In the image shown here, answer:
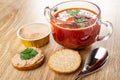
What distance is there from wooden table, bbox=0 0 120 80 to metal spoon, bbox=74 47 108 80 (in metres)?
0.01

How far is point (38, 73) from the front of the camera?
2.38 ft

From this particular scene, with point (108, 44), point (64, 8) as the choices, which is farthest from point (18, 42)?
point (108, 44)

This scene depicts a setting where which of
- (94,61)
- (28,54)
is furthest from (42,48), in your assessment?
(94,61)

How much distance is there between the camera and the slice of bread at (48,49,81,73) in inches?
28.1

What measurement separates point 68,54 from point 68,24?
95mm

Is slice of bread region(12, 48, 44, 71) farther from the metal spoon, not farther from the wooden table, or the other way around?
the metal spoon

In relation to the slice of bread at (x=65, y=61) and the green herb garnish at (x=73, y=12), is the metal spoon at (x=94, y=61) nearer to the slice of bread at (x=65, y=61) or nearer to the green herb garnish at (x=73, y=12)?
the slice of bread at (x=65, y=61)

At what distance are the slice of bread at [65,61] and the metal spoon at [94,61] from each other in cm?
2

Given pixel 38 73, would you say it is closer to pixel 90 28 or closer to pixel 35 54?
pixel 35 54

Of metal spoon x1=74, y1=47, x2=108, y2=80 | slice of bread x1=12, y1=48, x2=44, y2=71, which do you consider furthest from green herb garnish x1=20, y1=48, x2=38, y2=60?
metal spoon x1=74, y1=47, x2=108, y2=80

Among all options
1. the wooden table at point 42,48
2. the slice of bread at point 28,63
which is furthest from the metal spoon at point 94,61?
the slice of bread at point 28,63

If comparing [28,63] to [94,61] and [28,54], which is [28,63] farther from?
[94,61]

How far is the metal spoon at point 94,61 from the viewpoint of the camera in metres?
0.71

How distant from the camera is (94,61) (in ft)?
2.42
